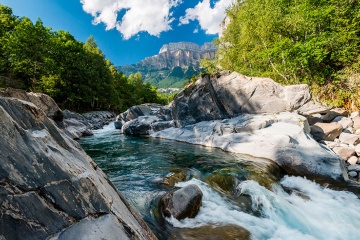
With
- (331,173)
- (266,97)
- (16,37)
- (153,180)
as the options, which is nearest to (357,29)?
(266,97)

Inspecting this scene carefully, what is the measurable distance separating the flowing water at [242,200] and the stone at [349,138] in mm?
5974

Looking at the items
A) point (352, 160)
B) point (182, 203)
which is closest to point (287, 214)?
point (182, 203)

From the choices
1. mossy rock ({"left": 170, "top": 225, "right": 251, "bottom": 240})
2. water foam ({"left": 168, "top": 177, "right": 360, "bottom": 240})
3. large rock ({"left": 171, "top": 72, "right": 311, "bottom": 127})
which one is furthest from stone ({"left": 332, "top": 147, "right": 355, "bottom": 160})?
mossy rock ({"left": 170, "top": 225, "right": 251, "bottom": 240})

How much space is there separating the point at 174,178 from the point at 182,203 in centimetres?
239

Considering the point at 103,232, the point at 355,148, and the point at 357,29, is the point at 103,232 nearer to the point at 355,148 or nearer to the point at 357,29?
the point at 355,148

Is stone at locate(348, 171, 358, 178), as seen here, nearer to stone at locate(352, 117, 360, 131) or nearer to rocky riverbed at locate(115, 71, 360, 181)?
rocky riverbed at locate(115, 71, 360, 181)

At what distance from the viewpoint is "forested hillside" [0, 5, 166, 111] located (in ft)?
100

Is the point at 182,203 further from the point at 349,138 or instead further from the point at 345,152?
the point at 349,138

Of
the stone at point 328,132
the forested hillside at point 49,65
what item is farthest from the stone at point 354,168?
the forested hillside at point 49,65

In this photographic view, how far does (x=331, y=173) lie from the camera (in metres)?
9.24

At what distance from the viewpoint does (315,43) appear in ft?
59.4

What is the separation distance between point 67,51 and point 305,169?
4257cm

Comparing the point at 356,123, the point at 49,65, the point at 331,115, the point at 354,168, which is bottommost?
the point at 354,168

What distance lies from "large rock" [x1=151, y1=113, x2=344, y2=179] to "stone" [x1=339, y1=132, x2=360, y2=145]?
2.60m
